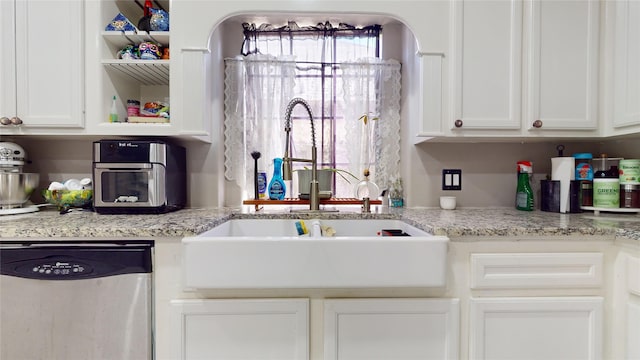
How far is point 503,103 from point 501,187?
565mm

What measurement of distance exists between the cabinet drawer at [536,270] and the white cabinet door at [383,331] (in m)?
0.22

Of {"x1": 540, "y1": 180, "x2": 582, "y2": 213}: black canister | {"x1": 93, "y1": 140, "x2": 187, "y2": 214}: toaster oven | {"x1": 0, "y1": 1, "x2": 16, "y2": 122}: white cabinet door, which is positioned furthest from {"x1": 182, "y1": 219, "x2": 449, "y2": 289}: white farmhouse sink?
{"x1": 0, "y1": 1, "x2": 16, "y2": 122}: white cabinet door

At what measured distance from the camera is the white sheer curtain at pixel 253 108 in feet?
6.27

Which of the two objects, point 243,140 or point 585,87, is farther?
point 243,140

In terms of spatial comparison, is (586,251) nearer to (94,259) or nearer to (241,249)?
(241,249)

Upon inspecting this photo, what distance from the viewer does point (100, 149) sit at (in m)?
1.46

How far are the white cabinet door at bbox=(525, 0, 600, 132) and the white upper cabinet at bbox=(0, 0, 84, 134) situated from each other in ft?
6.98

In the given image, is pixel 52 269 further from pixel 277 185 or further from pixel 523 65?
pixel 523 65

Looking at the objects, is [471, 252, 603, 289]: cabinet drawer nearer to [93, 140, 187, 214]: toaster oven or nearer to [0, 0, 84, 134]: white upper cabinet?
[93, 140, 187, 214]: toaster oven

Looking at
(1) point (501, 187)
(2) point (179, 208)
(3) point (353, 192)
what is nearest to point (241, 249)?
(2) point (179, 208)

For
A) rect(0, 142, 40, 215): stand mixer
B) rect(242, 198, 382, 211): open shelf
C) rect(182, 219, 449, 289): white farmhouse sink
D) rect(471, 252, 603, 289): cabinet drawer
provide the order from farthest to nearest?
rect(242, 198, 382, 211): open shelf
rect(0, 142, 40, 215): stand mixer
rect(471, 252, 603, 289): cabinet drawer
rect(182, 219, 449, 289): white farmhouse sink

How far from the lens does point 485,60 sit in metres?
1.50

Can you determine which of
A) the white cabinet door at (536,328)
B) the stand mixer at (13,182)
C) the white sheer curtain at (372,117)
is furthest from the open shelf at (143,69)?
the white cabinet door at (536,328)

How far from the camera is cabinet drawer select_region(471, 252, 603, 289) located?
1.15 metres
